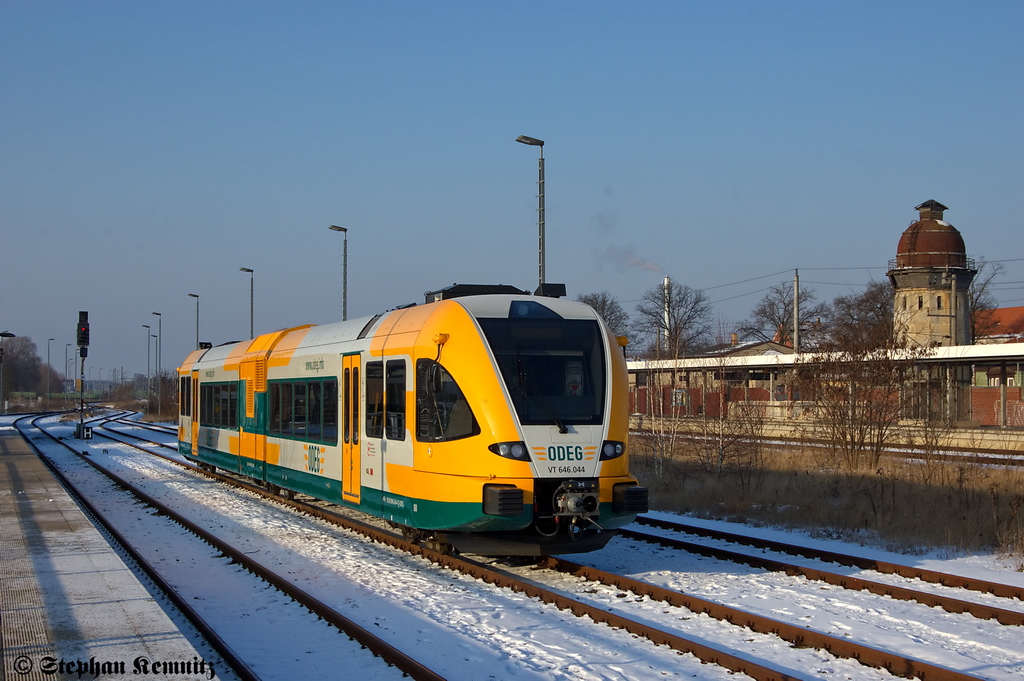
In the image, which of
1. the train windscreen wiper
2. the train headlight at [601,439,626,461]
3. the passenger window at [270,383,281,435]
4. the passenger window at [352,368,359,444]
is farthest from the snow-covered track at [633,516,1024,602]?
the passenger window at [270,383,281,435]

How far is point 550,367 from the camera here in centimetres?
1049

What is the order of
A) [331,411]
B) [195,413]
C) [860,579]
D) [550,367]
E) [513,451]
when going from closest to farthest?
[860,579], [513,451], [550,367], [331,411], [195,413]

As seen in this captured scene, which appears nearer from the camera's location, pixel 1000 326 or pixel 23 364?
pixel 1000 326

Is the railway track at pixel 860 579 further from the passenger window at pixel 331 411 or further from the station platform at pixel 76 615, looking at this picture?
the station platform at pixel 76 615

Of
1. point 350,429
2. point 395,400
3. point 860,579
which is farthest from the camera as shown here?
point 350,429

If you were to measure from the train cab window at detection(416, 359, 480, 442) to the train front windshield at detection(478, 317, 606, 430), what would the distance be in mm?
593

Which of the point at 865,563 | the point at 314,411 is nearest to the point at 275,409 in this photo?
the point at 314,411

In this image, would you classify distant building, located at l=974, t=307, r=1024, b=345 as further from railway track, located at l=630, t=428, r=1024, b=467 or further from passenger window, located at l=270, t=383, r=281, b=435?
passenger window, located at l=270, t=383, r=281, b=435

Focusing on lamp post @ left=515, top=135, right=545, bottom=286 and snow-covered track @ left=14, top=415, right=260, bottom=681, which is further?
lamp post @ left=515, top=135, right=545, bottom=286

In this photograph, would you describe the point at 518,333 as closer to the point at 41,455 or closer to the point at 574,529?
the point at 574,529

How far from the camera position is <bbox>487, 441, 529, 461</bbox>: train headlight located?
985 cm

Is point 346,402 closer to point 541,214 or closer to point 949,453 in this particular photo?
point 541,214

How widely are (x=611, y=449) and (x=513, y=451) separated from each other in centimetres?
122

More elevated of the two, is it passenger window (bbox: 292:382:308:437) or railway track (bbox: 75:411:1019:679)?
passenger window (bbox: 292:382:308:437)
